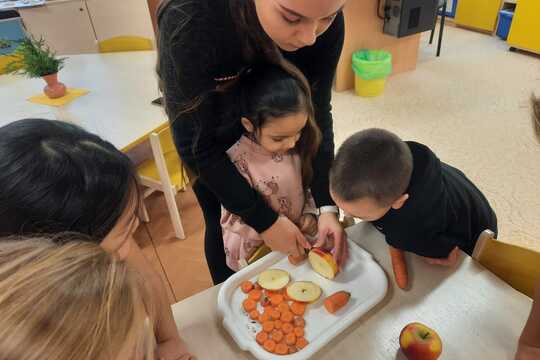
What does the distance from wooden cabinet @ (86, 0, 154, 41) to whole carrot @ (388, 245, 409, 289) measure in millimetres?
2819

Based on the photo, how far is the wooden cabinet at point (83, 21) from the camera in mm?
3031

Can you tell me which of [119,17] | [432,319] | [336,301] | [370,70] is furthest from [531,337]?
[119,17]

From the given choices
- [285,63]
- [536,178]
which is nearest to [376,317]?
[285,63]

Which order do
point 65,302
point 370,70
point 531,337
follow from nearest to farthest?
point 65,302
point 531,337
point 370,70

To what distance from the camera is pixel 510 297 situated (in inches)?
30.5

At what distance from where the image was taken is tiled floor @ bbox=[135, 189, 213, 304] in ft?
5.60

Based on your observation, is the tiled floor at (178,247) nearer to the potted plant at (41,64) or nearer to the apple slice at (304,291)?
the potted plant at (41,64)

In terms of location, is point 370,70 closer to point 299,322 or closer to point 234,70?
point 234,70

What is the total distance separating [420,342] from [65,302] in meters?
0.57

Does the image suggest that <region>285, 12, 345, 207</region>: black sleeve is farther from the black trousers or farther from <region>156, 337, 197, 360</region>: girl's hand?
<region>156, 337, 197, 360</region>: girl's hand

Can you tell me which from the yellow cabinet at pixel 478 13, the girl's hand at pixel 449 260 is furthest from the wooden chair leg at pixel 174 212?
the yellow cabinet at pixel 478 13

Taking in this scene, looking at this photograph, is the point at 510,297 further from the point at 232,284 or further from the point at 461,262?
the point at 232,284

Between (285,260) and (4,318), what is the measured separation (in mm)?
621

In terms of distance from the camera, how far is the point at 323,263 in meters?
0.86
